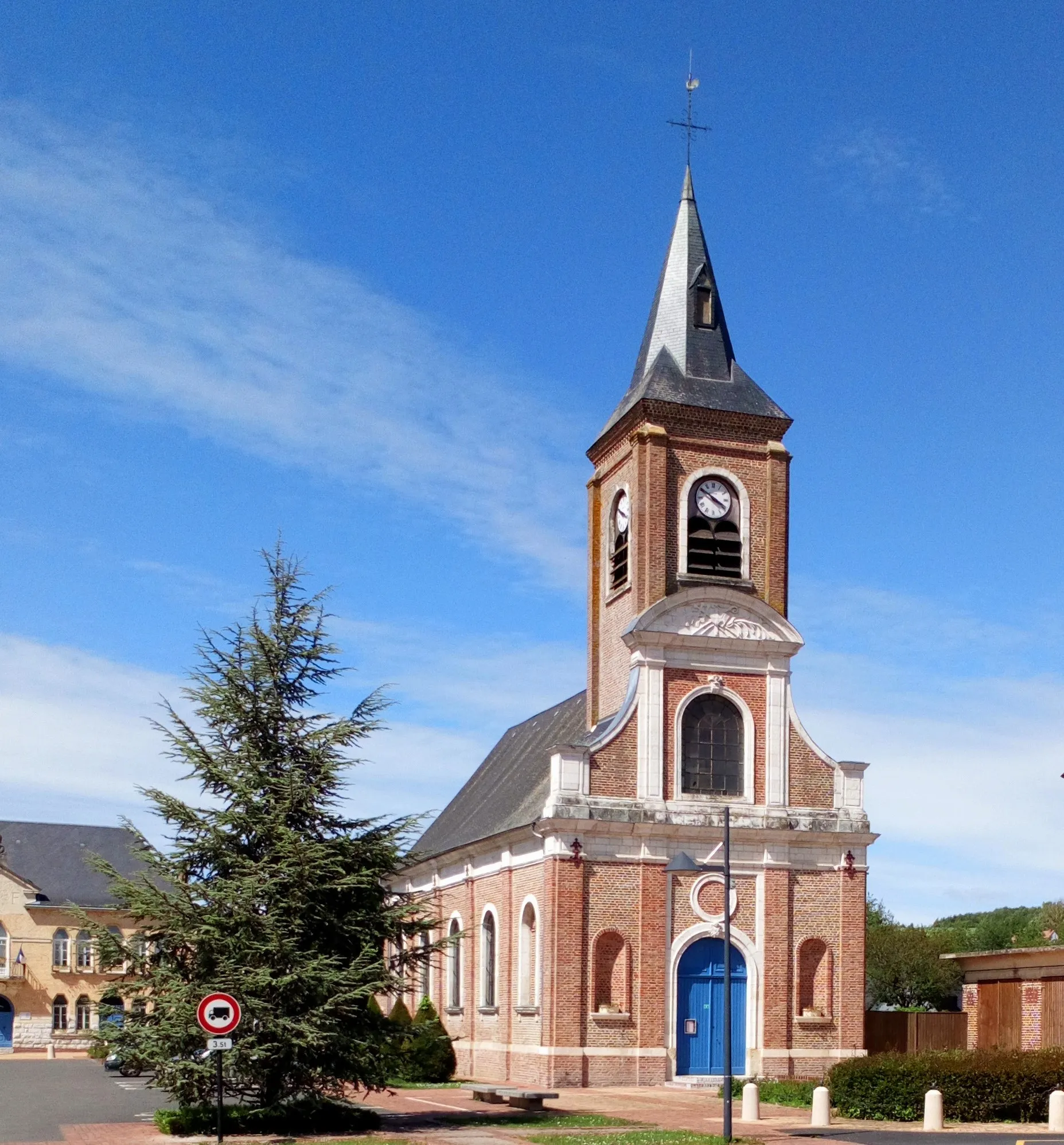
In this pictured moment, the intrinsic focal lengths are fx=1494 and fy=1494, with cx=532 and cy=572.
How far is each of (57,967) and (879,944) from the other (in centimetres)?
3807

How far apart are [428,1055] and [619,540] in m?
12.8

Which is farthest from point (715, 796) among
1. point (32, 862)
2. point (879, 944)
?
point (32, 862)

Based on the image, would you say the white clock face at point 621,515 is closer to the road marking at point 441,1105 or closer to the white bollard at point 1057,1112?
the road marking at point 441,1105

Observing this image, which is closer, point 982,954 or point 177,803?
point 177,803

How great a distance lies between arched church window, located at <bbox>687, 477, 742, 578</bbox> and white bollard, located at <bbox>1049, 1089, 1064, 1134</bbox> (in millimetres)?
14265

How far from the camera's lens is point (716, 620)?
111 feet

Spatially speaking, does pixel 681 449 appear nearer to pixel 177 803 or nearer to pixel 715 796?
pixel 715 796

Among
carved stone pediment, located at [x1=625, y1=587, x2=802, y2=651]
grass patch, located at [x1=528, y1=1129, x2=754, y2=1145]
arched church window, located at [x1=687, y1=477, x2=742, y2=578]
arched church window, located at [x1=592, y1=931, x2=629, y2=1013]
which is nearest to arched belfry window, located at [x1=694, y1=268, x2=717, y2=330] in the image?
arched church window, located at [x1=687, y1=477, x2=742, y2=578]

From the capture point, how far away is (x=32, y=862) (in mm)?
70375

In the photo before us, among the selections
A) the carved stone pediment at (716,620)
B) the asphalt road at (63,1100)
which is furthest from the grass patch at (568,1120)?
the carved stone pediment at (716,620)

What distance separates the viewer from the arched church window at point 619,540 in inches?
1409

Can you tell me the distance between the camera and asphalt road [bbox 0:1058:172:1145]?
24.7 m

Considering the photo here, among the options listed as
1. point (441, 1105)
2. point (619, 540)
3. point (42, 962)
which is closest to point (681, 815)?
point (619, 540)

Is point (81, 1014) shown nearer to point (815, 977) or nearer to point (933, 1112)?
point (815, 977)
